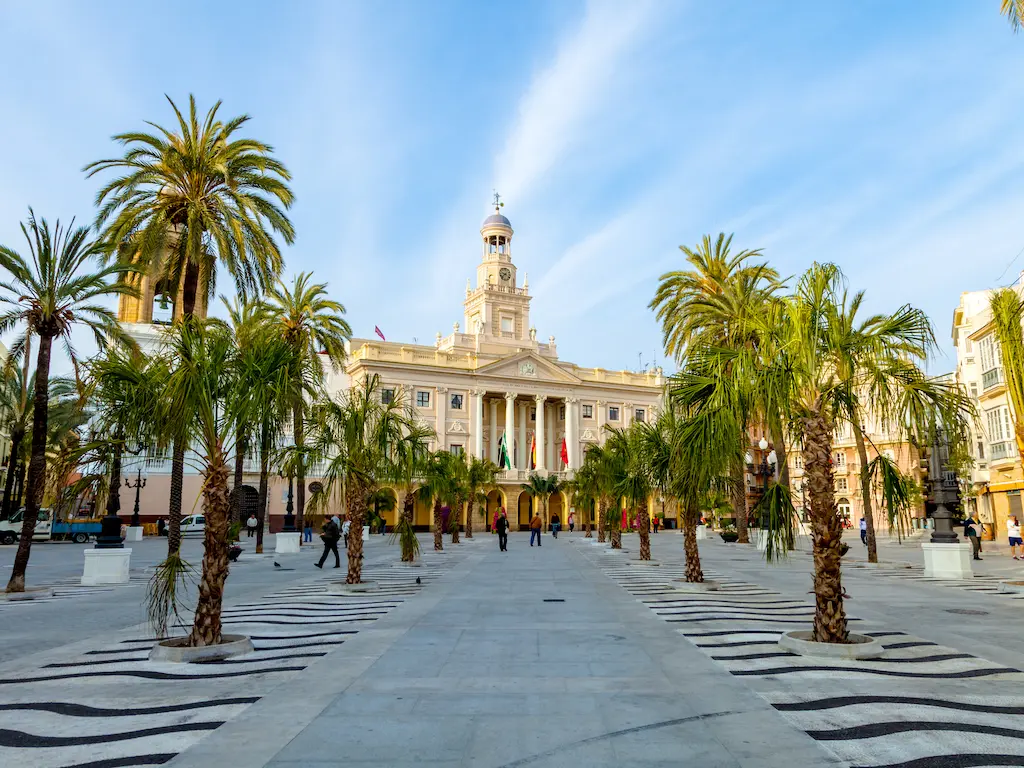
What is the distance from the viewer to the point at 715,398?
1001 centimetres

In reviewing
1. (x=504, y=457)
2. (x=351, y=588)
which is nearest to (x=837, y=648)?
(x=351, y=588)

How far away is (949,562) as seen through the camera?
21.2m

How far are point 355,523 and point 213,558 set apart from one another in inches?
325

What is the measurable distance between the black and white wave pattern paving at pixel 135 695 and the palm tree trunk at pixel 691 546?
27.9 ft

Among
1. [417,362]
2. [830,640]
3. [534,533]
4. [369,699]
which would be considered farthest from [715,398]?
[417,362]

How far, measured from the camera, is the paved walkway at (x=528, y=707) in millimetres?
5434

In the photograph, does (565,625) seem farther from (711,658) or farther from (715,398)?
(715,398)

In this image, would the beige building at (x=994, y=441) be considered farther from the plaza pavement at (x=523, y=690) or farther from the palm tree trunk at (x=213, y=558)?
the palm tree trunk at (x=213, y=558)

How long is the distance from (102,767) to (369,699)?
2359 millimetres

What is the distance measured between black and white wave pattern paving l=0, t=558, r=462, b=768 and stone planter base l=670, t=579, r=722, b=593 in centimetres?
822

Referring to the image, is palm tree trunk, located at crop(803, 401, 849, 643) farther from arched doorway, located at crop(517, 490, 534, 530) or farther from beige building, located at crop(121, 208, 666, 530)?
arched doorway, located at crop(517, 490, 534, 530)

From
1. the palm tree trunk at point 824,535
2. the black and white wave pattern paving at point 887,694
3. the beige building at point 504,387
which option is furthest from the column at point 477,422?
the palm tree trunk at point 824,535

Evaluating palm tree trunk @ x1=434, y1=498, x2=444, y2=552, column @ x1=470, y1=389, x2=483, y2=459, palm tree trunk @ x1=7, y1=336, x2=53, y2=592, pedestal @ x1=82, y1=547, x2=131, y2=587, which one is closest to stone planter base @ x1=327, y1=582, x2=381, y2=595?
pedestal @ x1=82, y1=547, x2=131, y2=587

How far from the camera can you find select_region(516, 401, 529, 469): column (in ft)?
264
